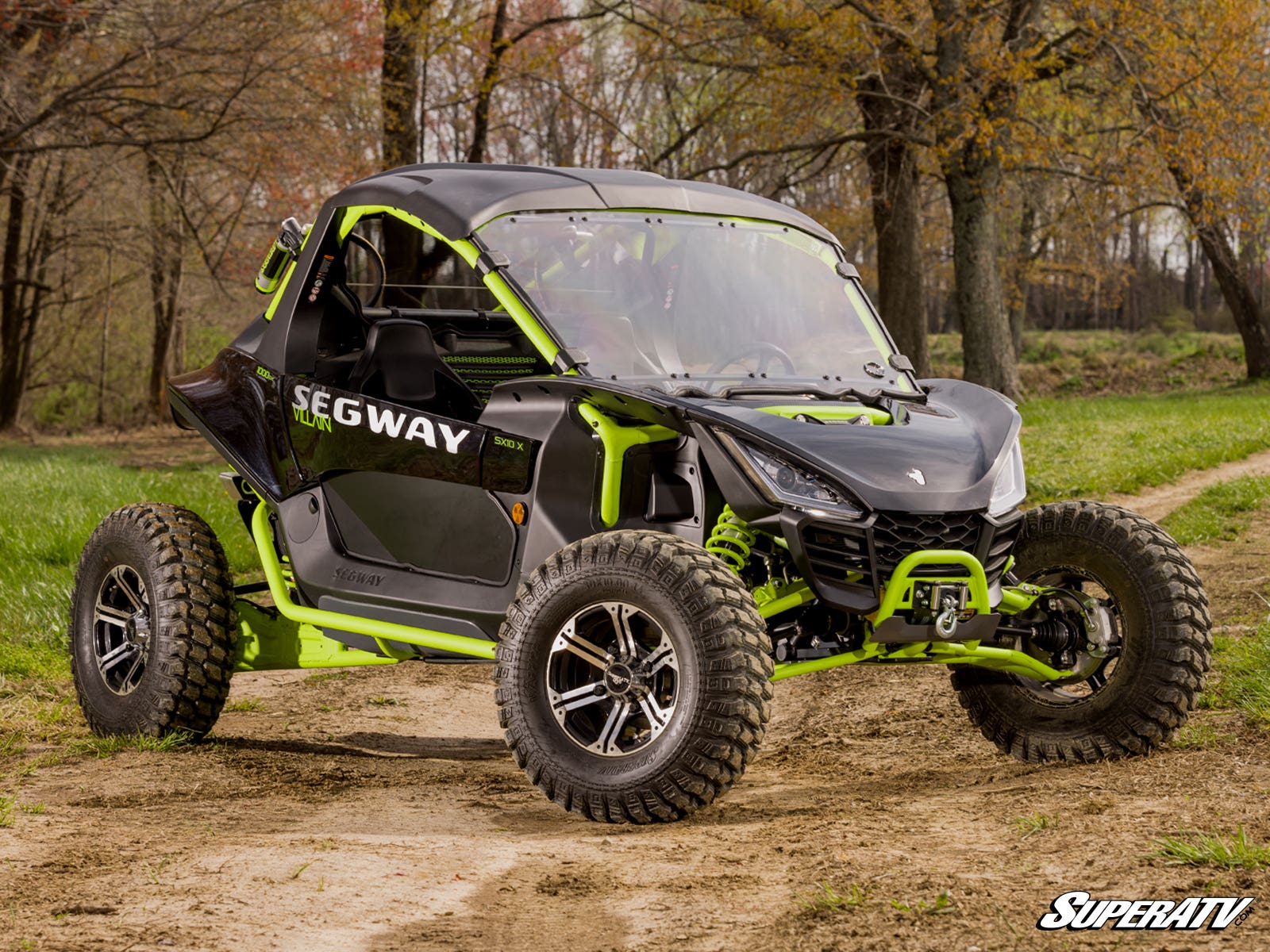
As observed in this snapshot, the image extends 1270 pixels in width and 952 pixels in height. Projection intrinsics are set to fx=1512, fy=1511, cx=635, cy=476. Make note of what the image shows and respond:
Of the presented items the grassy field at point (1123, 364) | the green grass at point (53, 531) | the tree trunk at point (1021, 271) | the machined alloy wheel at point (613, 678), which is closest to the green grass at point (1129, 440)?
the grassy field at point (1123, 364)

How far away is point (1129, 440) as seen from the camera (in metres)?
17.6

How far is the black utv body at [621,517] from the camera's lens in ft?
15.3

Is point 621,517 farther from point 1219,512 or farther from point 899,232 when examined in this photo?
point 899,232

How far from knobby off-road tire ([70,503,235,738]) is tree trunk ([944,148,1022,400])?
16.6m

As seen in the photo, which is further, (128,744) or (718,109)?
(718,109)

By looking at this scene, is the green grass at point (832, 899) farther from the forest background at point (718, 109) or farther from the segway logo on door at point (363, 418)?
the forest background at point (718, 109)

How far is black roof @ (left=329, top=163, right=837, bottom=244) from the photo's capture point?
18.4 feet

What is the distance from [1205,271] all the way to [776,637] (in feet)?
198

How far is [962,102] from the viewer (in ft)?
63.6

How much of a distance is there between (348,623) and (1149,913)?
330cm

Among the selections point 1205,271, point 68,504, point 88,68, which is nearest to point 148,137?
point 88,68

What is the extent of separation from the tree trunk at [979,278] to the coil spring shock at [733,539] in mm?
17216

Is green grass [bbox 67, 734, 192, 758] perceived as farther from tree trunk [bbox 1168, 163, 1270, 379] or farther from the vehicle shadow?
tree trunk [bbox 1168, 163, 1270, 379]

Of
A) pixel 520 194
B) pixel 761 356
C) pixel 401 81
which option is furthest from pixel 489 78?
pixel 761 356
